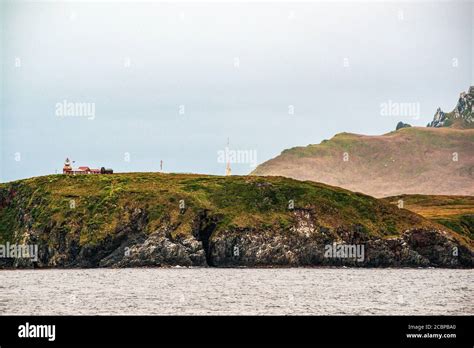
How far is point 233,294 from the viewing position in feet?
365

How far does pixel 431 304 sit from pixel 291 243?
100548mm

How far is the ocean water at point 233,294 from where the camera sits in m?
89.5

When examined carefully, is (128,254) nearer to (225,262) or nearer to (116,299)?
(225,262)

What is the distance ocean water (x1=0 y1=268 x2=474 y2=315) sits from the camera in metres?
89.5

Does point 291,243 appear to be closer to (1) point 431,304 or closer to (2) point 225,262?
(2) point 225,262

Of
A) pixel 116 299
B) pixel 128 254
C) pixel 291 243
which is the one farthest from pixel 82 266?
pixel 116 299

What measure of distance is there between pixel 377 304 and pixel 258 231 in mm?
102618

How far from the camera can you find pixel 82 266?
19438cm
